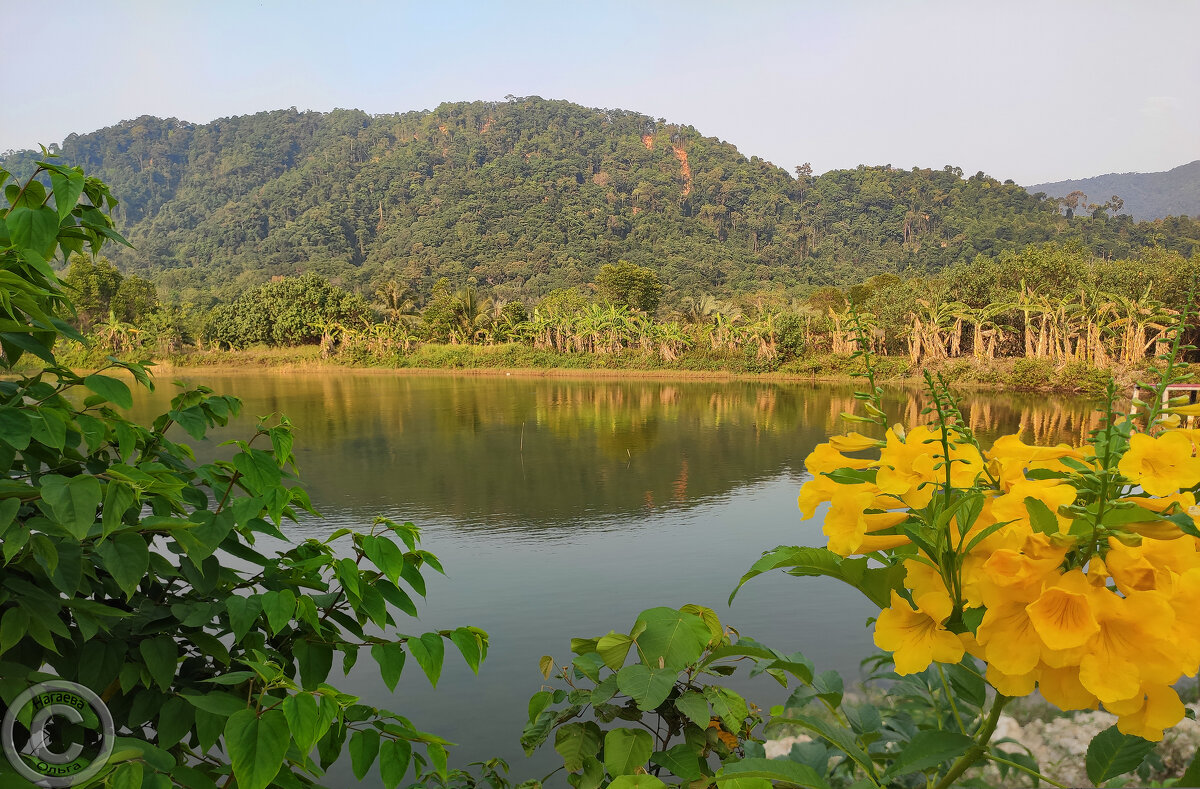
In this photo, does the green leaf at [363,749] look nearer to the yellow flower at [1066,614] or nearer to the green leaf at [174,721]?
the green leaf at [174,721]

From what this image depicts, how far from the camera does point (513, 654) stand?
4.52 metres

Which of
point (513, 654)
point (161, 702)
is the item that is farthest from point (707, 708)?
point (513, 654)

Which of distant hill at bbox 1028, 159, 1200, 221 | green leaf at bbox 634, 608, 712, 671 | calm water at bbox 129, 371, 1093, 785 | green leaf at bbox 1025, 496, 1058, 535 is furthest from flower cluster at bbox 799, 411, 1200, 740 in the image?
distant hill at bbox 1028, 159, 1200, 221

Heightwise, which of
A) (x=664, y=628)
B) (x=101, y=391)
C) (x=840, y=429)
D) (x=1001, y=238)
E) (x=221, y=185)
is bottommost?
(x=840, y=429)

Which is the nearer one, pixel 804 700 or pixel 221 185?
pixel 804 700

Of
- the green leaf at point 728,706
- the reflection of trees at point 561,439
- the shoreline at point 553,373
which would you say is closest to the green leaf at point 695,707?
the green leaf at point 728,706

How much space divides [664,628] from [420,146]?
112 meters

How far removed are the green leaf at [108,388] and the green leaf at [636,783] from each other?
0.73m

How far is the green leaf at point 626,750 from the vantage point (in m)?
0.93

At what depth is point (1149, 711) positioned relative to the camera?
1.39 feet

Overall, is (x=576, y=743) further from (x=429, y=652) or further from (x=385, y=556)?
(x=385, y=556)

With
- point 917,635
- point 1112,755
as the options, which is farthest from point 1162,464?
point 1112,755

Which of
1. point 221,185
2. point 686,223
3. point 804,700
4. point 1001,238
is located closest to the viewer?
point 804,700

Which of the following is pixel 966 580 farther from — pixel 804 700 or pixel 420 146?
pixel 420 146
